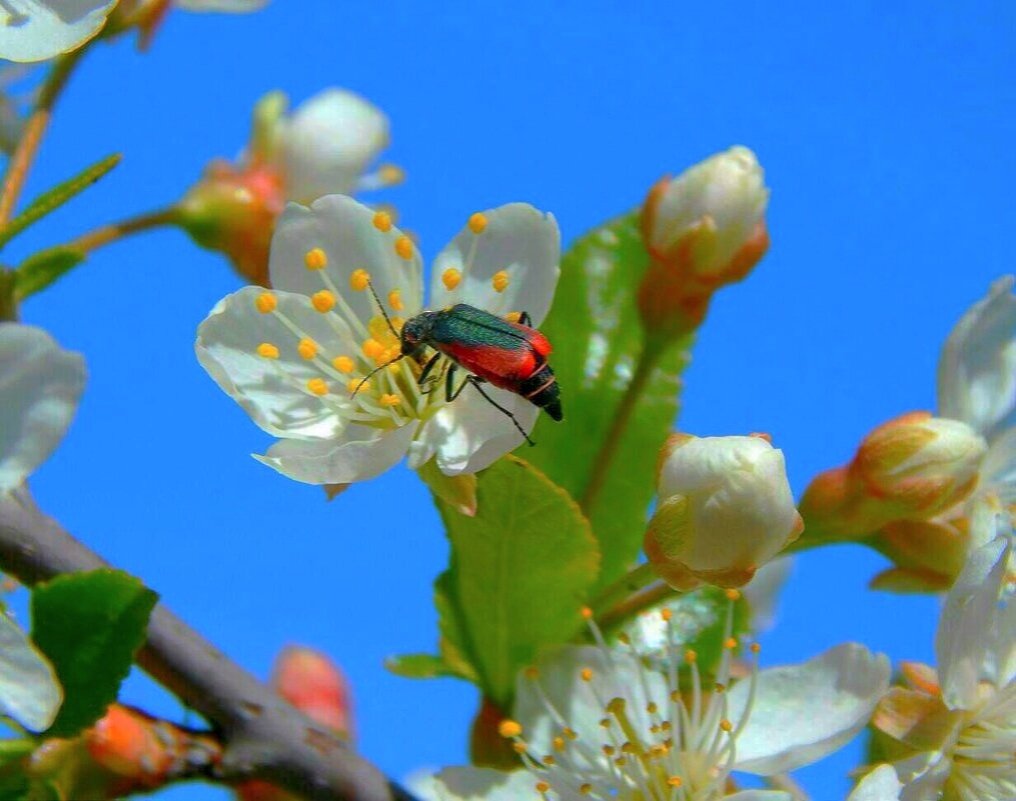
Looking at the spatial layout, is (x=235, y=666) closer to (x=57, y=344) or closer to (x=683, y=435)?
(x=57, y=344)

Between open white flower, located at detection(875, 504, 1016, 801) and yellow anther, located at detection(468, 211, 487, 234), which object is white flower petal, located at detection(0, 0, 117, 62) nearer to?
yellow anther, located at detection(468, 211, 487, 234)

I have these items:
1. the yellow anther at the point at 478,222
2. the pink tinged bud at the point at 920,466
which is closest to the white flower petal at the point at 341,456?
the yellow anther at the point at 478,222

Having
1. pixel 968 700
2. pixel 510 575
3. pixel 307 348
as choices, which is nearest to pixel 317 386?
pixel 307 348

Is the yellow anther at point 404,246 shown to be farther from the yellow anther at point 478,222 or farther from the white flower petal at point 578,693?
the white flower petal at point 578,693

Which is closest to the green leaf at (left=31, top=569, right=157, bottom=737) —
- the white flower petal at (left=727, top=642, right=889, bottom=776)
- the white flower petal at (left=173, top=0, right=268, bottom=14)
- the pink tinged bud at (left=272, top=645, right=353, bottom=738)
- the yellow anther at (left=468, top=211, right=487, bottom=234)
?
the yellow anther at (left=468, top=211, right=487, bottom=234)

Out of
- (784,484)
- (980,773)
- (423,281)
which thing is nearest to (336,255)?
(423,281)

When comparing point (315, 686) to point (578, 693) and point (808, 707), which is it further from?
point (808, 707)
